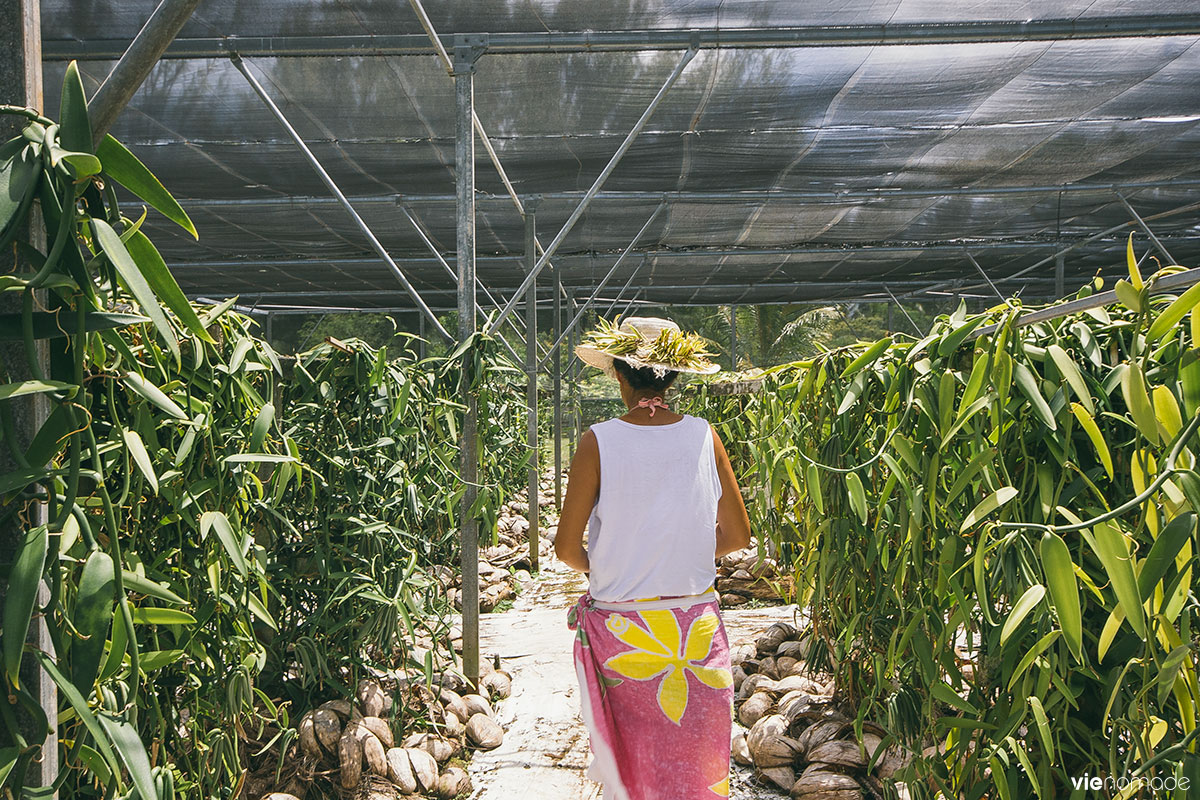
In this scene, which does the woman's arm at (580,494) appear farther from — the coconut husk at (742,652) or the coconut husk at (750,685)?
the coconut husk at (742,652)

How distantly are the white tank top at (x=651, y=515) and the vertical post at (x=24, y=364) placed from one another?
42.4 inches

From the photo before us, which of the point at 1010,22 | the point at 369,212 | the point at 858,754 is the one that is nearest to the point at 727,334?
the point at 369,212

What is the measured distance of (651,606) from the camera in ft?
5.43

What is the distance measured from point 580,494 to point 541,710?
4.71 ft

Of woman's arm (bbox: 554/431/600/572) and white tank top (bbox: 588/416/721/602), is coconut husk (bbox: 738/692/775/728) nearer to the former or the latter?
white tank top (bbox: 588/416/721/602)

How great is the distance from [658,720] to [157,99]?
3.72 meters

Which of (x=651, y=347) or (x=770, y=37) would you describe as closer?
(x=651, y=347)

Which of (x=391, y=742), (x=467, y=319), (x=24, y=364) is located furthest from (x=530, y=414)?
(x=24, y=364)

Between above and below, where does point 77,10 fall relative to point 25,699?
above

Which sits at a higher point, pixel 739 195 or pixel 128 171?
pixel 739 195

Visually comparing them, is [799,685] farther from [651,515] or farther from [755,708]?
[651,515]

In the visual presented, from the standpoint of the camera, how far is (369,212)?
5891 mm

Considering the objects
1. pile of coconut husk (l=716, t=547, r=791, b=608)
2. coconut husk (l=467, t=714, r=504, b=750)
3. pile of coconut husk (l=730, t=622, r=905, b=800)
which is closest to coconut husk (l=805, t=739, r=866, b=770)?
pile of coconut husk (l=730, t=622, r=905, b=800)

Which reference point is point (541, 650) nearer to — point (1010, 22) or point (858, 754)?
point (858, 754)
